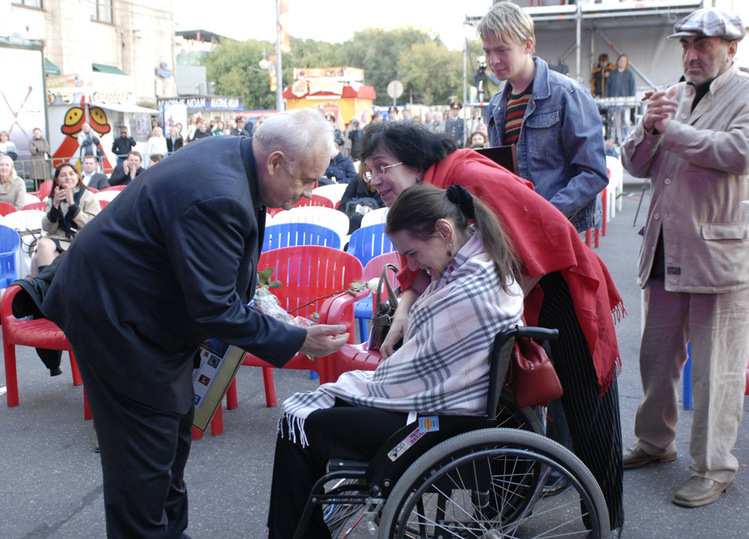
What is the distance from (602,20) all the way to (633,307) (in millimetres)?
8935

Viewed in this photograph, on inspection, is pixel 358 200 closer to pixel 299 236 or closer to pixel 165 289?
pixel 299 236

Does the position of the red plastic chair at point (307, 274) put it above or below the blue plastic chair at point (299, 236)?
below

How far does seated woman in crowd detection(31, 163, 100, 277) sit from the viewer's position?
553 centimetres

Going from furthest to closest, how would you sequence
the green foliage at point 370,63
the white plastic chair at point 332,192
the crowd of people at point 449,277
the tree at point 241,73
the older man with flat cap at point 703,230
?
the green foliage at point 370,63 → the tree at point 241,73 → the white plastic chair at point 332,192 → the older man with flat cap at point 703,230 → the crowd of people at point 449,277

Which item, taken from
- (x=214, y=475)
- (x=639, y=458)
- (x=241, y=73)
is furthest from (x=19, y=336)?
(x=241, y=73)

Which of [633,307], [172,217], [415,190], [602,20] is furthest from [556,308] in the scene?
[602,20]

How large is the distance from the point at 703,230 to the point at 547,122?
0.75m

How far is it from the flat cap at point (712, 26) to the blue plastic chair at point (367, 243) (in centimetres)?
297

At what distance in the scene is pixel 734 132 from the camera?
2.64 meters

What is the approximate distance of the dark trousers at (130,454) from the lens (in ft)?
7.07

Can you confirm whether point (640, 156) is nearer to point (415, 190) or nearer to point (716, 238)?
point (716, 238)

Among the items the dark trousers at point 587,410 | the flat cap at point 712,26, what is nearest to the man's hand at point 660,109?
the flat cap at point 712,26

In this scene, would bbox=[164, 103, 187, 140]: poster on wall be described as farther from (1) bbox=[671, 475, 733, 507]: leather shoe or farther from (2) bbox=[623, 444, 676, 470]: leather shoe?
(1) bbox=[671, 475, 733, 507]: leather shoe

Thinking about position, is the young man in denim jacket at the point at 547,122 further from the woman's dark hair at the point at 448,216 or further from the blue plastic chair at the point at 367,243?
the blue plastic chair at the point at 367,243
